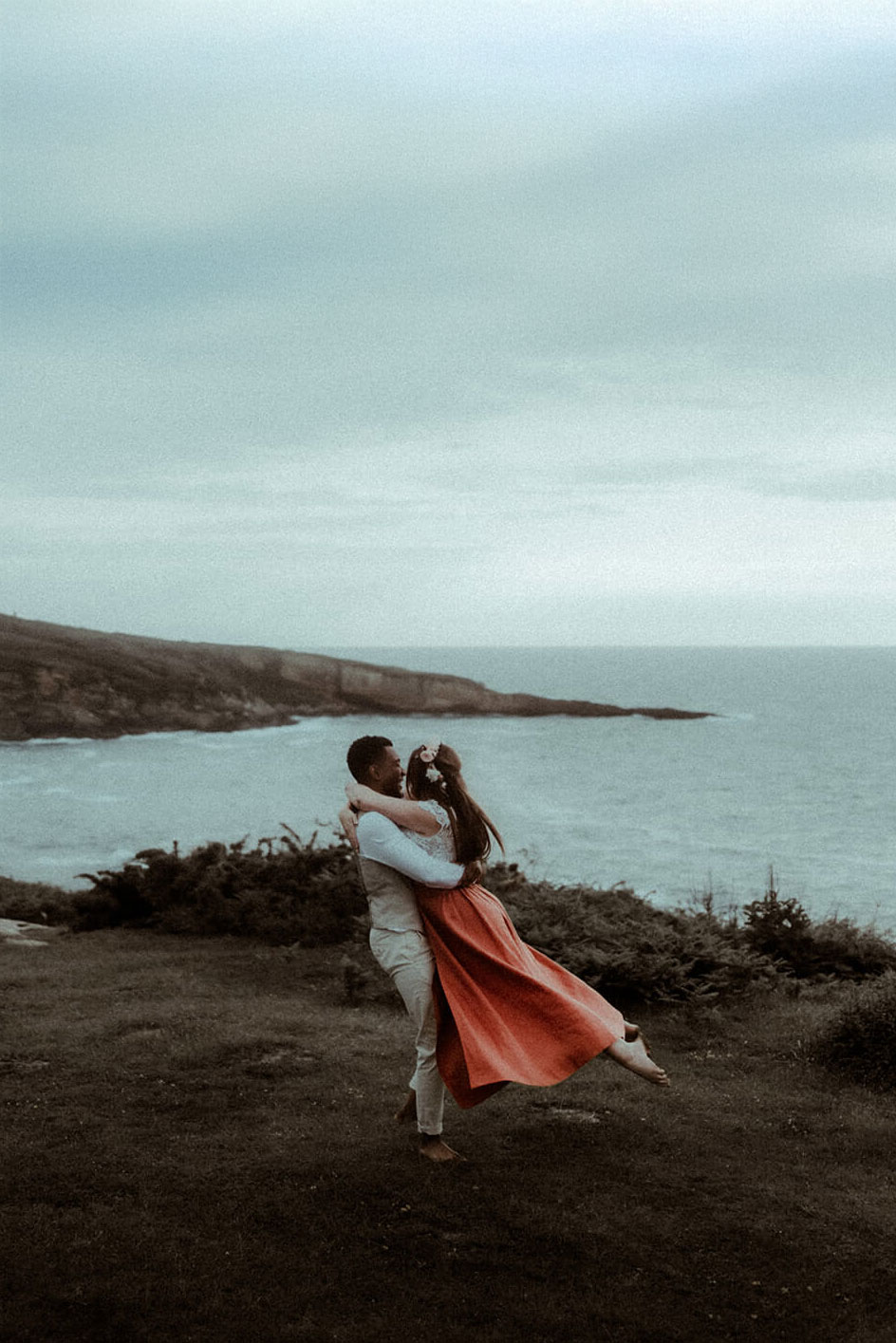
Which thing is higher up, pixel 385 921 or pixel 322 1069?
pixel 385 921

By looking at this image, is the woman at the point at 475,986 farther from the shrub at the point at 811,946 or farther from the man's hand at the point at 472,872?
the shrub at the point at 811,946

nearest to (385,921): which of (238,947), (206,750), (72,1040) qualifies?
(72,1040)

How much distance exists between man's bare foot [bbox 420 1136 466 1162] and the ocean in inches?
443

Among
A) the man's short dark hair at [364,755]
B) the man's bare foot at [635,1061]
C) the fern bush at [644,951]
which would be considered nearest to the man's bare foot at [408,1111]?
the man's bare foot at [635,1061]

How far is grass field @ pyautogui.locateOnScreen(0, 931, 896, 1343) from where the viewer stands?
5277 millimetres

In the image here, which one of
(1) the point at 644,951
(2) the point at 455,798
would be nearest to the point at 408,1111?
(2) the point at 455,798

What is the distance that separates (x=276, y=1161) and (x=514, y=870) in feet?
27.2

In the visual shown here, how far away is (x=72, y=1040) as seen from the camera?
935 centimetres

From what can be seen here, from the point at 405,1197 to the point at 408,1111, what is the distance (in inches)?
35.4

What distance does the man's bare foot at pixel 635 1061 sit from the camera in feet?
20.9

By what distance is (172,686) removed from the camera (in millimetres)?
46938

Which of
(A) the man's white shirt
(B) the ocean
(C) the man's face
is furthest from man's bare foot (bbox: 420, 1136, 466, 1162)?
(B) the ocean

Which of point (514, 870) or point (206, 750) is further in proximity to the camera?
point (206, 750)

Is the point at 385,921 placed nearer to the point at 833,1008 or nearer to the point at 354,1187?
the point at 354,1187
